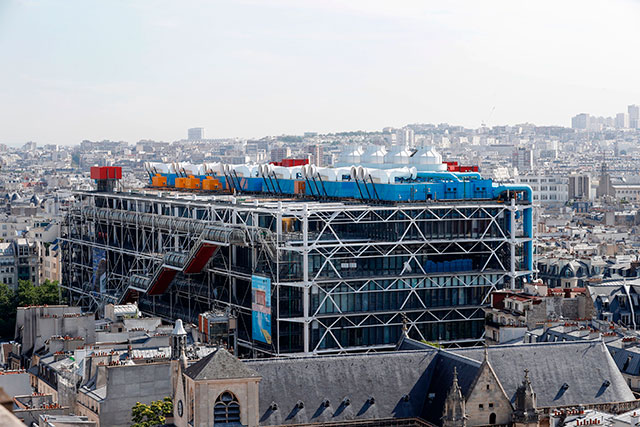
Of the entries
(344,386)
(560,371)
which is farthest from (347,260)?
(344,386)

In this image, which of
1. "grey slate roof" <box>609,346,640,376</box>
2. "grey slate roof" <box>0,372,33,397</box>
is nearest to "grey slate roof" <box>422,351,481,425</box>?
"grey slate roof" <box>609,346,640,376</box>

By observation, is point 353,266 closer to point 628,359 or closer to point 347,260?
point 347,260

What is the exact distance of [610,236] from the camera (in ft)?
583

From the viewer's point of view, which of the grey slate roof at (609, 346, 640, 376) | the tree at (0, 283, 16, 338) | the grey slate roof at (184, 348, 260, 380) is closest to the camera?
the grey slate roof at (184, 348, 260, 380)

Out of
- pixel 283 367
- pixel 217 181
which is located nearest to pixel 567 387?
pixel 283 367

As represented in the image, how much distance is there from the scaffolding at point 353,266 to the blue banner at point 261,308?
432 mm

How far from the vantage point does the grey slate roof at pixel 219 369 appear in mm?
51438

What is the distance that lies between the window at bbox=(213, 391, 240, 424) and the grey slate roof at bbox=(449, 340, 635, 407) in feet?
37.6

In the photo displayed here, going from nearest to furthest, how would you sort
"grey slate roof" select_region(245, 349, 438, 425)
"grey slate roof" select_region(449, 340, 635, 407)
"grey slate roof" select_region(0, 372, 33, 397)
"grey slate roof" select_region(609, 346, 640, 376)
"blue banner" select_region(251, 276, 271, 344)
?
"grey slate roof" select_region(245, 349, 438, 425), "grey slate roof" select_region(449, 340, 635, 407), "grey slate roof" select_region(609, 346, 640, 376), "grey slate roof" select_region(0, 372, 33, 397), "blue banner" select_region(251, 276, 271, 344)

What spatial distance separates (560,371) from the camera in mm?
59750

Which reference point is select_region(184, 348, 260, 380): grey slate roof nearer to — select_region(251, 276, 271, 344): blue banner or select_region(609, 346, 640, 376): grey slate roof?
select_region(609, 346, 640, 376): grey slate roof

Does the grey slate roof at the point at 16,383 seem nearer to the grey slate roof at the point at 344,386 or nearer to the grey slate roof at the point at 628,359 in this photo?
the grey slate roof at the point at 344,386

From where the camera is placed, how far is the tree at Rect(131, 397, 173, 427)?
2445 inches

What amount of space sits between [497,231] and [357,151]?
43410 millimetres
